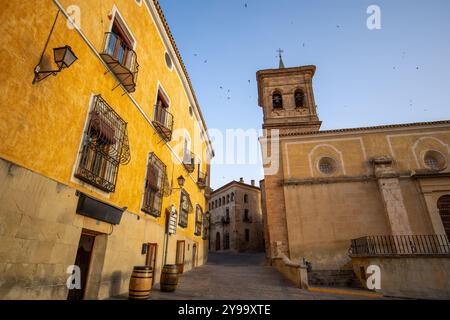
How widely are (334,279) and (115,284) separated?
1164cm

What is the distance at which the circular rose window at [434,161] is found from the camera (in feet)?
52.2

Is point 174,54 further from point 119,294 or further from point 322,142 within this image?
point 322,142

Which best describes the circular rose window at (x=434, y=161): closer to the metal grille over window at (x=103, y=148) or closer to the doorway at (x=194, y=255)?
the doorway at (x=194, y=255)

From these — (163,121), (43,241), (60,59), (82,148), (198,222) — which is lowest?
(43,241)

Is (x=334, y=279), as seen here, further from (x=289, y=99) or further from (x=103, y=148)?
(x=289, y=99)

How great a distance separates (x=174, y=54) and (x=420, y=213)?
17861 mm

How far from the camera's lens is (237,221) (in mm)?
34750

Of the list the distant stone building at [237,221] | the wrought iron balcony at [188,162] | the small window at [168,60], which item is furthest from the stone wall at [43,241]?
the distant stone building at [237,221]

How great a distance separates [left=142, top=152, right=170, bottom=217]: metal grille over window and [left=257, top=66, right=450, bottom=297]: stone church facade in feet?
30.1

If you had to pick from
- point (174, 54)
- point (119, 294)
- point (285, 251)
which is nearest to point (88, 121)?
point (119, 294)

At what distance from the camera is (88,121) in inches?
201

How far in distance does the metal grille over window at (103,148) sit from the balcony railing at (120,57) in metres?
1.06

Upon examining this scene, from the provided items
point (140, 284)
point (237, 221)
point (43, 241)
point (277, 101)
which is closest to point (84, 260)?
point (140, 284)

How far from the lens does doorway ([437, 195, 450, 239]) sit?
14125 millimetres
